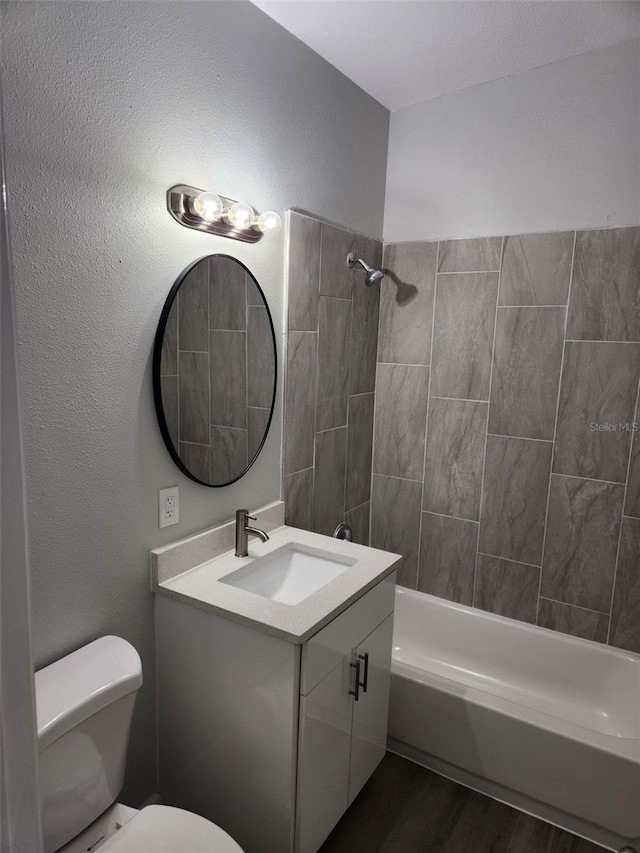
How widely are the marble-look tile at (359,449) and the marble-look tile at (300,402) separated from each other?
360mm

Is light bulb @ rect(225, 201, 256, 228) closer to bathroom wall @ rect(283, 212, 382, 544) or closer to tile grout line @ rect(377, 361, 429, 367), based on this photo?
bathroom wall @ rect(283, 212, 382, 544)

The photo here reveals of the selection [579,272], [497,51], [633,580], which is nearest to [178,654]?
[633,580]

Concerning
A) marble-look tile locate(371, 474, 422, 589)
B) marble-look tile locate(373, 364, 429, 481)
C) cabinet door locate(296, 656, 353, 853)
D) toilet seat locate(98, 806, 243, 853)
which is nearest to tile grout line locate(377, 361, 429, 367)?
marble-look tile locate(373, 364, 429, 481)

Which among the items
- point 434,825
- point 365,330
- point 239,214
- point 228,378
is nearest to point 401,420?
point 365,330

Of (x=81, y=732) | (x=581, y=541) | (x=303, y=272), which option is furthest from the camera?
(x=581, y=541)

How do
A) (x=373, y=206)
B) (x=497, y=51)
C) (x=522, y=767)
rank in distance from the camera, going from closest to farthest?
(x=522, y=767) < (x=497, y=51) < (x=373, y=206)

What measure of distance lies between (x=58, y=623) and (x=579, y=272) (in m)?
2.26

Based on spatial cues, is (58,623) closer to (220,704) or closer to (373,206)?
(220,704)

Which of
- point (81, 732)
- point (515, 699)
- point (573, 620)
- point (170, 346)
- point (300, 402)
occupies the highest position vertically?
point (170, 346)

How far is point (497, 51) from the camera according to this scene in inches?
84.5

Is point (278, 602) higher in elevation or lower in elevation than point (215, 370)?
lower

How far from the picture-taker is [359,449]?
277 cm

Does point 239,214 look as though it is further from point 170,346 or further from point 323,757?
point 323,757

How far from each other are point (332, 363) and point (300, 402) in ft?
0.94
